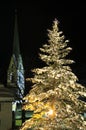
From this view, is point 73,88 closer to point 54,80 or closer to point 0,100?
point 54,80

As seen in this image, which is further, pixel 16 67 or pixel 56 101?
pixel 16 67

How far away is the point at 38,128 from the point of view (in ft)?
47.5

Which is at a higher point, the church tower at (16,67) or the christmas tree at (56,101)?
the church tower at (16,67)

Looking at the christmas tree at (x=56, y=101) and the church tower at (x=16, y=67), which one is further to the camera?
the church tower at (x=16, y=67)

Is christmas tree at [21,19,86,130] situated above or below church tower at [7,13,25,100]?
below

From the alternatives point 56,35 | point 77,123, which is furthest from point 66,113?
point 56,35

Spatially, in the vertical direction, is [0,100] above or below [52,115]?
above

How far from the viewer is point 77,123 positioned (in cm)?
1438

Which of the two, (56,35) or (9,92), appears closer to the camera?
(56,35)

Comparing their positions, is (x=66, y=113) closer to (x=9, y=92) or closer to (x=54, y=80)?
(x=54, y=80)

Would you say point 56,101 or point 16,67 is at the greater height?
point 16,67

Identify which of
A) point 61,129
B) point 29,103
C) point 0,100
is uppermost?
point 0,100

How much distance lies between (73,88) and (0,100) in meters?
8.84

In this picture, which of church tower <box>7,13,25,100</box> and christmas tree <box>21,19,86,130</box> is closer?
christmas tree <box>21,19,86,130</box>
